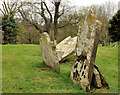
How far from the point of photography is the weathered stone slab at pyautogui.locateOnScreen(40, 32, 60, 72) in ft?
28.6

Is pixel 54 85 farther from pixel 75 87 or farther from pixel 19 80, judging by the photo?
pixel 19 80

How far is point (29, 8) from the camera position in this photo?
24.8 metres

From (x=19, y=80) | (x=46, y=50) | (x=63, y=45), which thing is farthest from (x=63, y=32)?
(x=19, y=80)

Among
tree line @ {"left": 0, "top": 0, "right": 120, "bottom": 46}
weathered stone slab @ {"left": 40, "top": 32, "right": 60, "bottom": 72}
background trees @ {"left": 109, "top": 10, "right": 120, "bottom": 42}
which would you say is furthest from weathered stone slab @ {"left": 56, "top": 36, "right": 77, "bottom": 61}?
background trees @ {"left": 109, "top": 10, "right": 120, "bottom": 42}

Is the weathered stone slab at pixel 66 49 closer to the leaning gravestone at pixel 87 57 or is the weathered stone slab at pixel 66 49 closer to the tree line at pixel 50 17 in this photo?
the leaning gravestone at pixel 87 57

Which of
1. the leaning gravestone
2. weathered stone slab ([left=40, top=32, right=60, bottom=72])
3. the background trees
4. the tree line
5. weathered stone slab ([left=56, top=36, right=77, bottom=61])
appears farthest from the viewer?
the background trees

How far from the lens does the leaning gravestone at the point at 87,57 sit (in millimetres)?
6406

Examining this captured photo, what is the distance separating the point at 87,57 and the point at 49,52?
3304 millimetres

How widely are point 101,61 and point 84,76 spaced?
24.7ft

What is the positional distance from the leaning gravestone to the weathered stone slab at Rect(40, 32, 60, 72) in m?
1.62

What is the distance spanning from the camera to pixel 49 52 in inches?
368

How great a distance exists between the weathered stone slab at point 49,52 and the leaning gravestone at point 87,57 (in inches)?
63.7

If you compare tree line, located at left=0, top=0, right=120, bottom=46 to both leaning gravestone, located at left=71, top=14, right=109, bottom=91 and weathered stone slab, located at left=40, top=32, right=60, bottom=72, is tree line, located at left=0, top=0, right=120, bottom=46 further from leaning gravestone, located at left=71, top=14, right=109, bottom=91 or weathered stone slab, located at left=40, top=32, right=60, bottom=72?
leaning gravestone, located at left=71, top=14, right=109, bottom=91

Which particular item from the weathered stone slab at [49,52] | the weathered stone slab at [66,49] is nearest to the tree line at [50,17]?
the weathered stone slab at [66,49]
